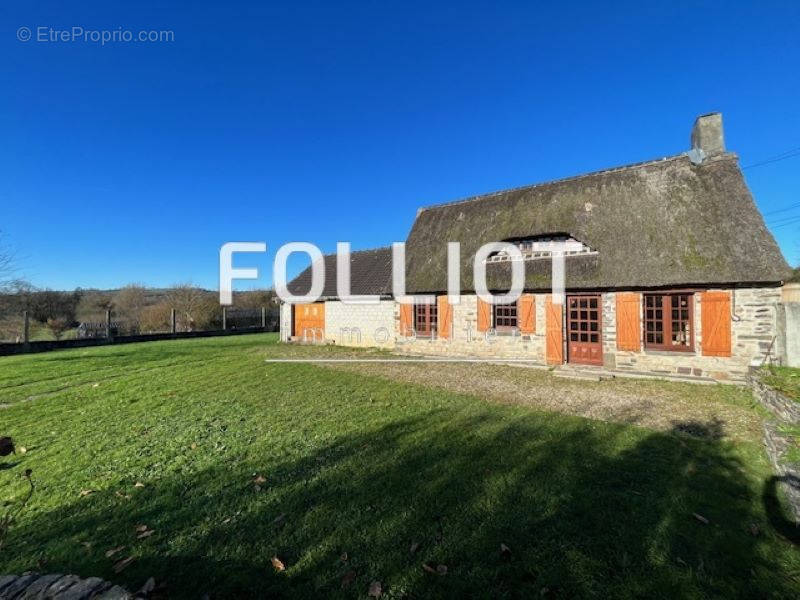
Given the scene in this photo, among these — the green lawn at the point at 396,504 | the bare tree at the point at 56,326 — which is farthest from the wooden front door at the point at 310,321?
the bare tree at the point at 56,326

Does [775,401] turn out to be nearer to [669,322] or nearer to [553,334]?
[669,322]

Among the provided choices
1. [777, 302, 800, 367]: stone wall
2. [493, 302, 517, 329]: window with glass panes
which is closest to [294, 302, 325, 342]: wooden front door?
[493, 302, 517, 329]: window with glass panes

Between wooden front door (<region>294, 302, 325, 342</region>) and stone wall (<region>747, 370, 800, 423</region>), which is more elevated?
wooden front door (<region>294, 302, 325, 342</region>)

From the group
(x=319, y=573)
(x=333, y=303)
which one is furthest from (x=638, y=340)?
(x=333, y=303)

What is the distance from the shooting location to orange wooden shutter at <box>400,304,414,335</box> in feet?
46.0

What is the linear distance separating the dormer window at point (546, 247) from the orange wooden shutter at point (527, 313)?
4.37ft

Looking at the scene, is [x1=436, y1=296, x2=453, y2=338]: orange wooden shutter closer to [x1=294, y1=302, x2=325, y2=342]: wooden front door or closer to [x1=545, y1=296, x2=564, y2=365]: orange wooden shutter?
[x1=545, y1=296, x2=564, y2=365]: orange wooden shutter

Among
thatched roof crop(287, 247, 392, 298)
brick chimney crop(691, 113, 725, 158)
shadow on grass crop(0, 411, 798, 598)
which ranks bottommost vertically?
shadow on grass crop(0, 411, 798, 598)

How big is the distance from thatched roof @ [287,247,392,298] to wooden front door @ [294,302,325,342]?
84 centimetres

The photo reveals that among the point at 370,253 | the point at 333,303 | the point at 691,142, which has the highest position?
the point at 691,142

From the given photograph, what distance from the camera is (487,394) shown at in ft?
24.8

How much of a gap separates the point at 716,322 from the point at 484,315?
5.79 metres

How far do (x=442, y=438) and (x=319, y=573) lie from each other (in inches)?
107

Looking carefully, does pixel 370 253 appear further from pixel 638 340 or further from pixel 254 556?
pixel 254 556
